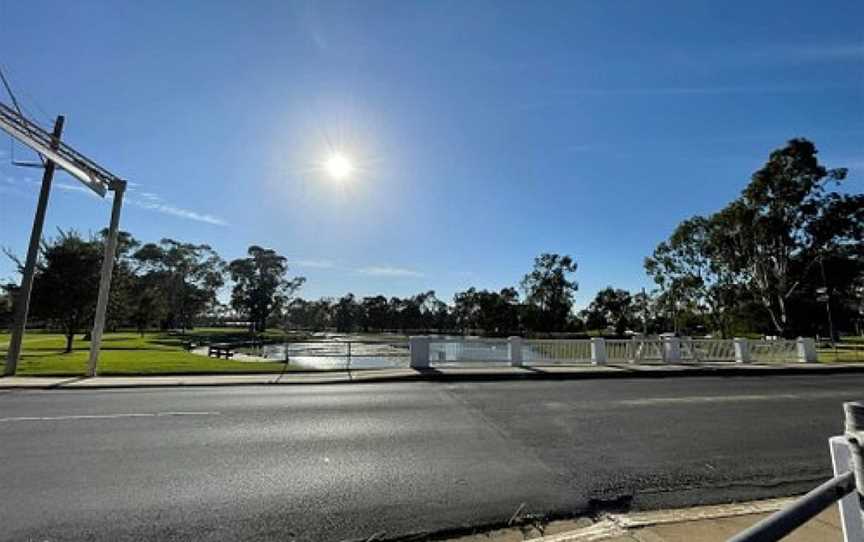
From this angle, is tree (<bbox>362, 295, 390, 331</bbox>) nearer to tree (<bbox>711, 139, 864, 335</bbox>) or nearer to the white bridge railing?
tree (<bbox>711, 139, 864, 335</bbox>)

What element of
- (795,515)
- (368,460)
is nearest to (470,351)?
(368,460)

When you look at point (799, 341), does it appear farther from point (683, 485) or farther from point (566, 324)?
point (566, 324)

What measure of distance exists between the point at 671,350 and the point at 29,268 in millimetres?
22790

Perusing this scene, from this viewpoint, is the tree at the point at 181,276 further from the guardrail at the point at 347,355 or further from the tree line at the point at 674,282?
the guardrail at the point at 347,355

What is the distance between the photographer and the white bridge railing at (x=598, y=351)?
16.3m

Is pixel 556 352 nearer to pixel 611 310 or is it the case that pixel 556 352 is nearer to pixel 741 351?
pixel 741 351

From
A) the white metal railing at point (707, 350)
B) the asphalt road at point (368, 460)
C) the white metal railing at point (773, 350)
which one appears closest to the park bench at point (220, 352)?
the asphalt road at point (368, 460)

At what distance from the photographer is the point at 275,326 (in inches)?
4564

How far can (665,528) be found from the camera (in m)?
3.94

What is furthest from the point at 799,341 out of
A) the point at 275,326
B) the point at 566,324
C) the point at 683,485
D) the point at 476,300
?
the point at 275,326

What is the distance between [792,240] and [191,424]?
4404cm

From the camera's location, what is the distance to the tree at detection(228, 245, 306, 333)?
83812 millimetres

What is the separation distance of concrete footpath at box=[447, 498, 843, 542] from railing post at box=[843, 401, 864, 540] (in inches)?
75.5

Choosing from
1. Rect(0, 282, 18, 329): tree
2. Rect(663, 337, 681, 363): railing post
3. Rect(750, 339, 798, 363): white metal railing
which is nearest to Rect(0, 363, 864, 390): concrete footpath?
Rect(663, 337, 681, 363): railing post
